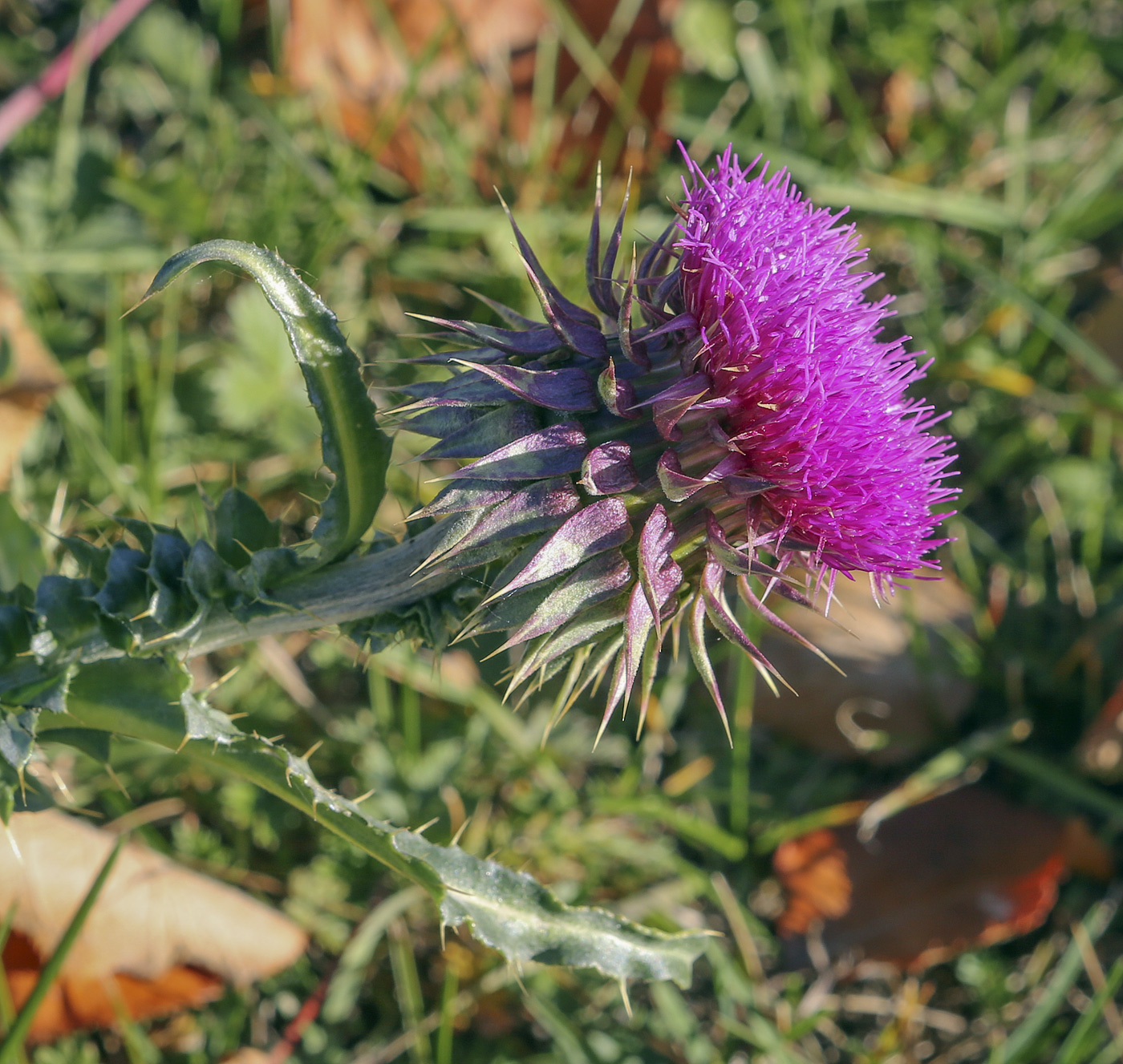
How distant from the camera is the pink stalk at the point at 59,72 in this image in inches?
144

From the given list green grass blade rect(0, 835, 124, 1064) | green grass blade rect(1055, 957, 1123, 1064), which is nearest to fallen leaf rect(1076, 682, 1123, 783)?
green grass blade rect(1055, 957, 1123, 1064)

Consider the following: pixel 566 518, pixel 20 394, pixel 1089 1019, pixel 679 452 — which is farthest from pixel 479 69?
pixel 1089 1019

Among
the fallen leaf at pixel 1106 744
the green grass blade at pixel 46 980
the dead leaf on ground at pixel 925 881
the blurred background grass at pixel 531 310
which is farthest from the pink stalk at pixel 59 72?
the fallen leaf at pixel 1106 744

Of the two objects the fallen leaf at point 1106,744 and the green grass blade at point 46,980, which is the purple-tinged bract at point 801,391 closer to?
the green grass blade at point 46,980

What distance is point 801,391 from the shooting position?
2096mm

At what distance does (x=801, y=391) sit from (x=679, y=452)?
0.94ft

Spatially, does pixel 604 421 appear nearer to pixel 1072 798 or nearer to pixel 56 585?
pixel 56 585

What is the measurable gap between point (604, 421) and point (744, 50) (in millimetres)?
3405

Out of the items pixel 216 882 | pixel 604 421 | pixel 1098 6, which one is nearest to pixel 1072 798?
pixel 604 421

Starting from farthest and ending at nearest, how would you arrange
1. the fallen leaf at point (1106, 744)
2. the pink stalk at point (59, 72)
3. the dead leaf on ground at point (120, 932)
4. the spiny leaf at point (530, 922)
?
1. the fallen leaf at point (1106, 744)
2. the pink stalk at point (59, 72)
3. the dead leaf on ground at point (120, 932)
4. the spiny leaf at point (530, 922)

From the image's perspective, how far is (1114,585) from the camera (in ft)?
14.0

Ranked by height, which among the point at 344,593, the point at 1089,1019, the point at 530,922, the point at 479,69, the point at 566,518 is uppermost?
the point at 479,69

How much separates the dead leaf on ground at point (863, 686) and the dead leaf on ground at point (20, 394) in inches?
109

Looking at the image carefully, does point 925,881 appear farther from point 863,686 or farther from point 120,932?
point 120,932
